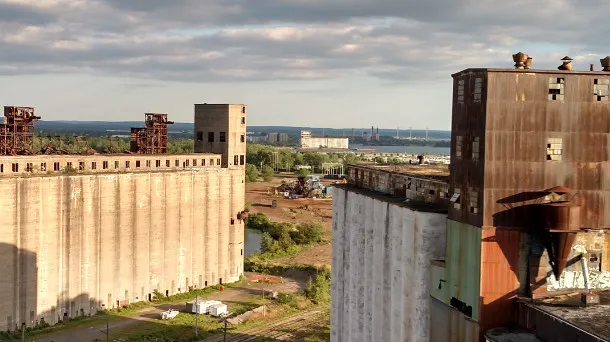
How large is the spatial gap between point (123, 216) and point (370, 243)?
36426 mm

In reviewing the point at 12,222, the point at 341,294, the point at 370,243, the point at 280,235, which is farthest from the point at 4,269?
the point at 280,235

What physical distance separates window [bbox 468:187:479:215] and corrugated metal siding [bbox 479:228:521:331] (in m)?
1.29

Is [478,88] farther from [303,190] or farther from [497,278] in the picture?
[303,190]

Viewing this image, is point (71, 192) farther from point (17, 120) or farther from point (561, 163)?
point (561, 163)

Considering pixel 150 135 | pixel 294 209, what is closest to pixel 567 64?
pixel 150 135

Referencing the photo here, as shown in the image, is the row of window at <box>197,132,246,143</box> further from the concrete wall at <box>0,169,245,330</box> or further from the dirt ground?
the dirt ground

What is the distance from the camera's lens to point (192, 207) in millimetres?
80438

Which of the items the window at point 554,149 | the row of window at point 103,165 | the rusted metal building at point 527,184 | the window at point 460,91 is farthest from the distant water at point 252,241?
the window at point 554,149

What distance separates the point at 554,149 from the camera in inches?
1284

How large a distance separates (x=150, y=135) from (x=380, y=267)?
53.4m

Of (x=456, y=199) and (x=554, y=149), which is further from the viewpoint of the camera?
(x=456, y=199)

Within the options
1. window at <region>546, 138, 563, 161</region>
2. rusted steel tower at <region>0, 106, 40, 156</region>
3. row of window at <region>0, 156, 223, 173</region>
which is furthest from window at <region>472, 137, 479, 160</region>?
rusted steel tower at <region>0, 106, 40, 156</region>

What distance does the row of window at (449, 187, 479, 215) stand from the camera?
32.5 m

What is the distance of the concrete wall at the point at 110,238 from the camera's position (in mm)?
61781
